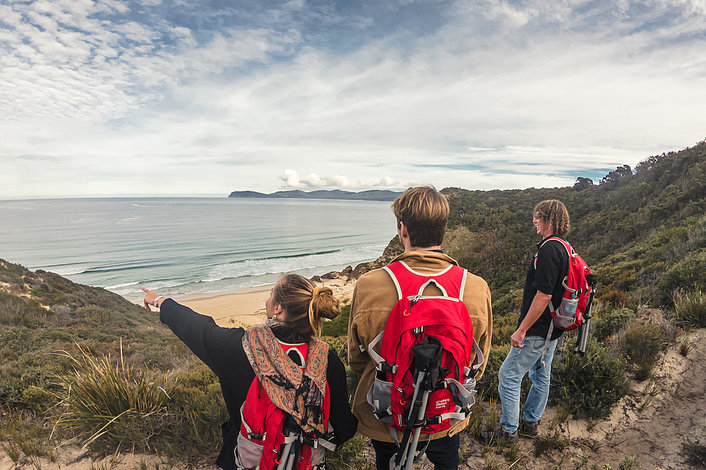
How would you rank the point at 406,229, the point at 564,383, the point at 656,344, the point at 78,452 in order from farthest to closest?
the point at 656,344 → the point at 564,383 → the point at 78,452 → the point at 406,229

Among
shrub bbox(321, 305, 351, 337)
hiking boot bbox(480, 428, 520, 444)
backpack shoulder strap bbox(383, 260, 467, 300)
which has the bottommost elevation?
shrub bbox(321, 305, 351, 337)

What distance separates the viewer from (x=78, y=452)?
2883 millimetres

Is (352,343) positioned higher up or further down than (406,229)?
further down

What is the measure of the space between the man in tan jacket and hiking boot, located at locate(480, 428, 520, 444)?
4.54 ft

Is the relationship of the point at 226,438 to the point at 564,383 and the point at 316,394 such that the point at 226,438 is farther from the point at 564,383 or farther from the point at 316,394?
the point at 564,383

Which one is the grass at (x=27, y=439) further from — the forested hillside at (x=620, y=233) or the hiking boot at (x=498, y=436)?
the forested hillside at (x=620, y=233)

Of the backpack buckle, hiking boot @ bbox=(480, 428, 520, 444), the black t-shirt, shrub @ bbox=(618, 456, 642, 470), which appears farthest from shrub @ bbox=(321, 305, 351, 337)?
the backpack buckle

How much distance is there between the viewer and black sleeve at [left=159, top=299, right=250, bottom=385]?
171 centimetres

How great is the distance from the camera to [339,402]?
1.83m

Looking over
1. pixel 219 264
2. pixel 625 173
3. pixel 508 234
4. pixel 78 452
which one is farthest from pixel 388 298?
pixel 625 173

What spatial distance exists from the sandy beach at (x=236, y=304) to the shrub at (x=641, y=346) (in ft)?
47.1

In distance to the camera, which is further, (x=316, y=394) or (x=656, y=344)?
(x=656, y=344)

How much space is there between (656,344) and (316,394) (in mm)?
4431

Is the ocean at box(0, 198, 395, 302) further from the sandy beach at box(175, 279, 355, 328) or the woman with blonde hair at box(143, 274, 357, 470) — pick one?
the woman with blonde hair at box(143, 274, 357, 470)
